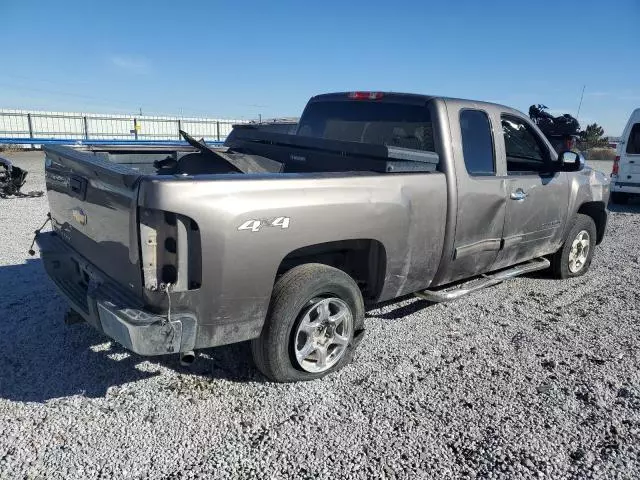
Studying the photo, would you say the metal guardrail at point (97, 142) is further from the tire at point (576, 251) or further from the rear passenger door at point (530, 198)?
the tire at point (576, 251)

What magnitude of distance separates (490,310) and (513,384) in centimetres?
144

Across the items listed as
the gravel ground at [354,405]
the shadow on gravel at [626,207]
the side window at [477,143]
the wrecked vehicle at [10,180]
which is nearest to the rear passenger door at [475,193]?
the side window at [477,143]

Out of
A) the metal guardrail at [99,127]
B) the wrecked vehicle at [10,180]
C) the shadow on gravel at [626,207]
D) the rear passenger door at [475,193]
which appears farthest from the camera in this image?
the metal guardrail at [99,127]

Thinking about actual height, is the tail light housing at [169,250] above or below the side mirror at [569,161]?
below

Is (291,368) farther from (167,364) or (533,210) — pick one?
(533,210)

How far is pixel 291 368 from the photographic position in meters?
3.23

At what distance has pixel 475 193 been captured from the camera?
3.97 meters

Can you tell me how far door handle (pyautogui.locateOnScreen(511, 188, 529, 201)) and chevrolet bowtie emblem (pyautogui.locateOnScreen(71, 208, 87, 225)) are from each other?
3378 millimetres

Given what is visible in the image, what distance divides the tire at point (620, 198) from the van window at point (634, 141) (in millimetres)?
1210

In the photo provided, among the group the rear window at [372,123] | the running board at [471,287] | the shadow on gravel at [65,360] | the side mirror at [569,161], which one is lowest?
the shadow on gravel at [65,360]

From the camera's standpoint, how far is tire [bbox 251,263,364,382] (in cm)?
305

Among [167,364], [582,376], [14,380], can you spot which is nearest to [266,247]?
[167,364]

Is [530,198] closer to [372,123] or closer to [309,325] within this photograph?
[372,123]

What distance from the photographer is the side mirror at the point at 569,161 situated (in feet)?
15.8
